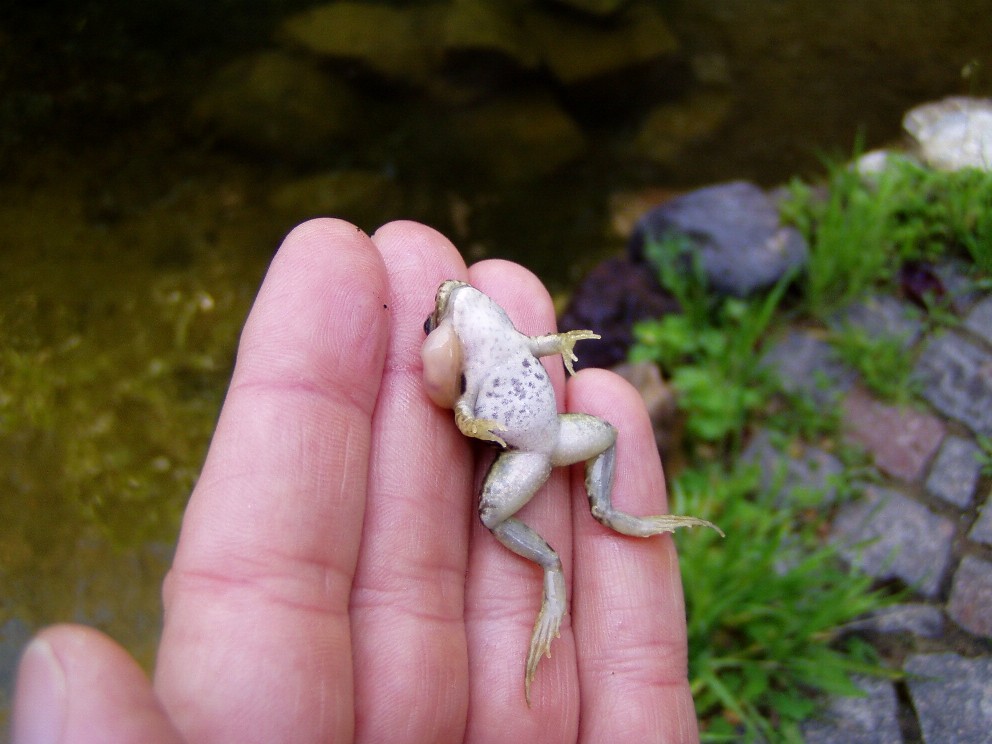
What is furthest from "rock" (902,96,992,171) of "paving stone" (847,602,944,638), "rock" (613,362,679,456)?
"paving stone" (847,602,944,638)

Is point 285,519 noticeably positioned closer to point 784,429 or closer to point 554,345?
point 554,345

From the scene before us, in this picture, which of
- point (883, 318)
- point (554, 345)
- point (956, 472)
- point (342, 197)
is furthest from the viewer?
point (342, 197)

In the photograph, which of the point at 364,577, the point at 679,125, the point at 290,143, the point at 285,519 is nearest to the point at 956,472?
the point at 364,577

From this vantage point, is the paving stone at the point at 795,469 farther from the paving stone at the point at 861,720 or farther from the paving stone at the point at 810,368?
the paving stone at the point at 861,720

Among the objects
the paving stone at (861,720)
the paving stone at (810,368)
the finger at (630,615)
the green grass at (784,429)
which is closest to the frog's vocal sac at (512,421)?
the finger at (630,615)

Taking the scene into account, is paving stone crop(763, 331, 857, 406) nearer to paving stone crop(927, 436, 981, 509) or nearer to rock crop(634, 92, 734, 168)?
A: paving stone crop(927, 436, 981, 509)
